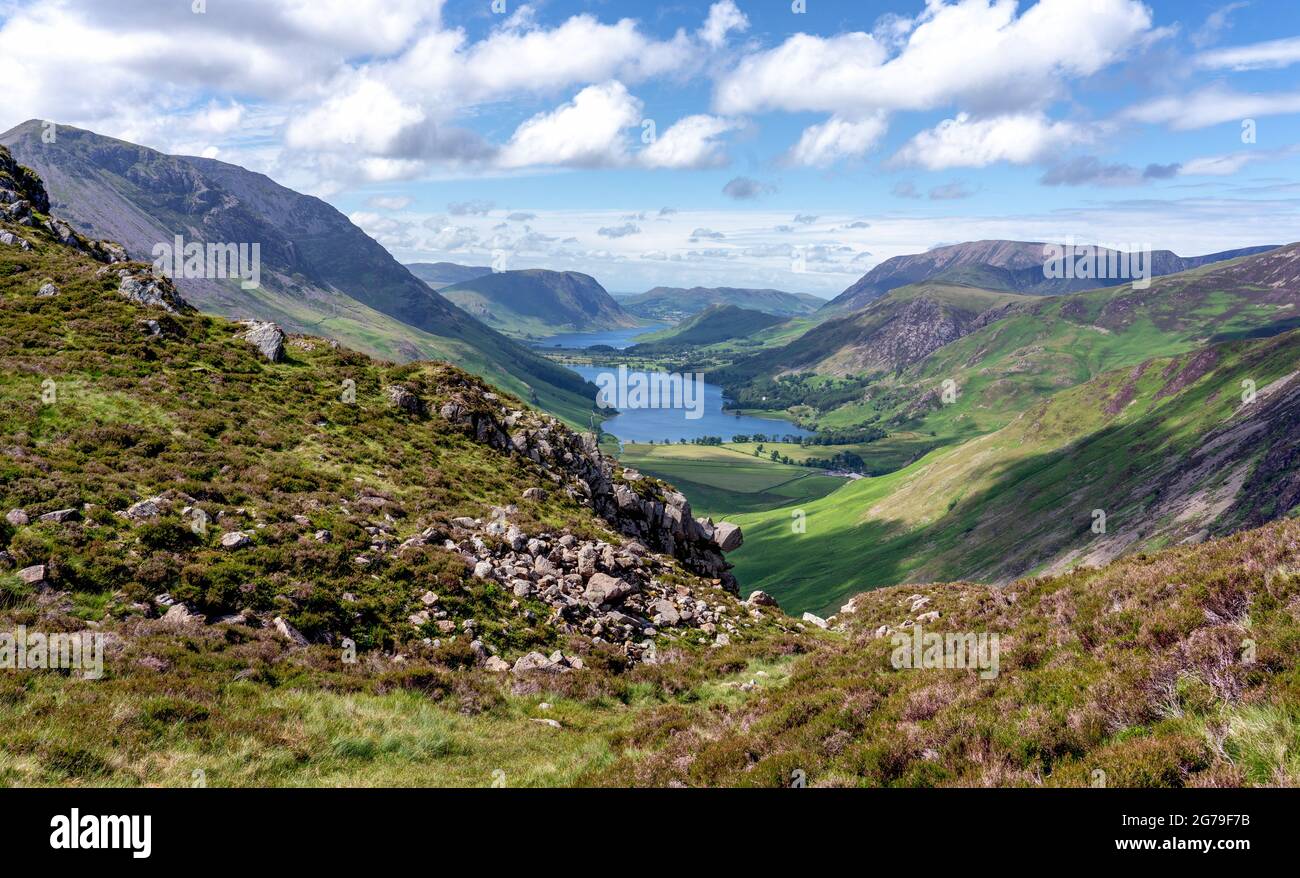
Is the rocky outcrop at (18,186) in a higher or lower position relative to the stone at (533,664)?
higher

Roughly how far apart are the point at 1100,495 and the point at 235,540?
6406 inches

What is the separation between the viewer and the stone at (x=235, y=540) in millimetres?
20031

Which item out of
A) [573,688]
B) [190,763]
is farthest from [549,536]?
[190,763]

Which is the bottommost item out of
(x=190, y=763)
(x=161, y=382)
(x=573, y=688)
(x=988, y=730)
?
(x=573, y=688)

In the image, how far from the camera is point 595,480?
42.4 metres

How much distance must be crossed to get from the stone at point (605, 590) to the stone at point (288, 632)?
34.8 ft

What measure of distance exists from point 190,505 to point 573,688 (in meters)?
15.2

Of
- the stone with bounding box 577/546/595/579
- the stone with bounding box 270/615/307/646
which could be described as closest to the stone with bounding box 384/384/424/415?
the stone with bounding box 577/546/595/579

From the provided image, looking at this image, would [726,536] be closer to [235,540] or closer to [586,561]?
[586,561]

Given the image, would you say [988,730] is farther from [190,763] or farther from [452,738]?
[190,763]

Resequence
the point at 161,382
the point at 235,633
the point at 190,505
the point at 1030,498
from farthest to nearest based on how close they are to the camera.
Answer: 1. the point at 1030,498
2. the point at 161,382
3. the point at 190,505
4. the point at 235,633

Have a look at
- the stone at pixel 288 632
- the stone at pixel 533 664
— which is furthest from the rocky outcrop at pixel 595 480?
the stone at pixel 288 632

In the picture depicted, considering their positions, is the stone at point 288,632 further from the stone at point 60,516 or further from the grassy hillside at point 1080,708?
the grassy hillside at point 1080,708

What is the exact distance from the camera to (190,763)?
416 inches
